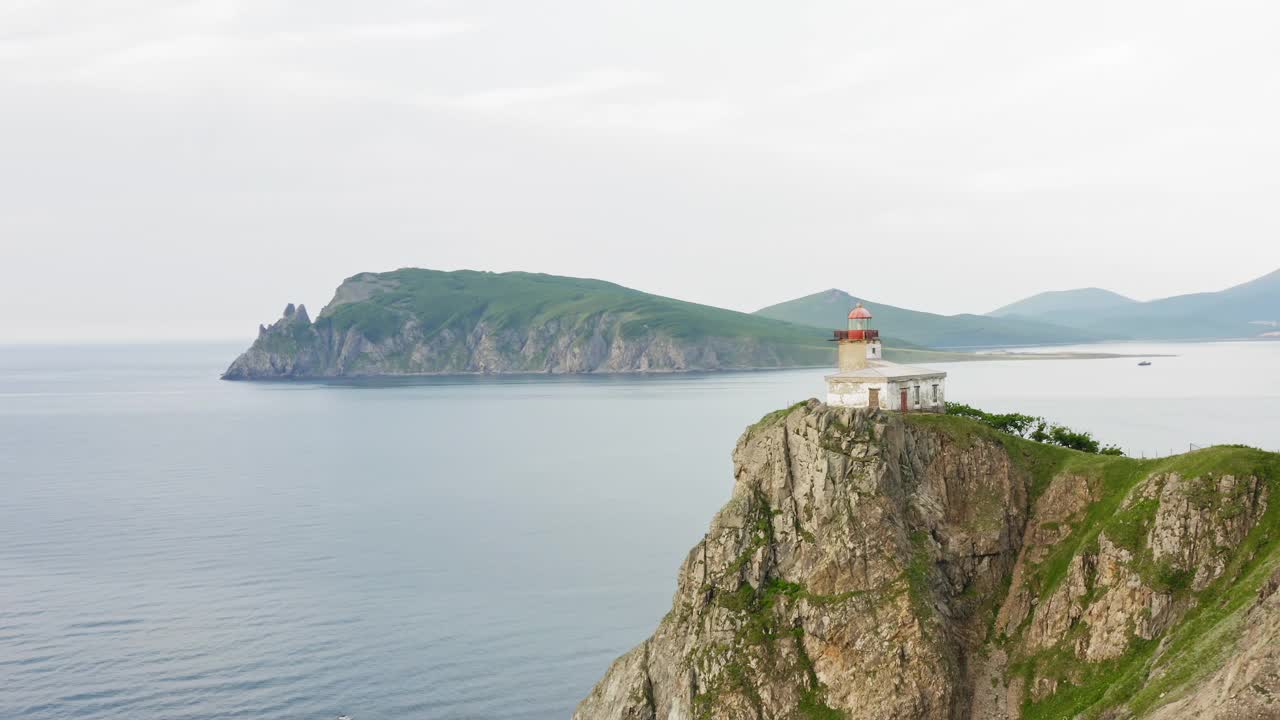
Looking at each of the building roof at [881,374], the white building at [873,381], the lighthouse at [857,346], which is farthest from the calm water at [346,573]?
the lighthouse at [857,346]

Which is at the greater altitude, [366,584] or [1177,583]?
[1177,583]

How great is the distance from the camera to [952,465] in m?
64.9

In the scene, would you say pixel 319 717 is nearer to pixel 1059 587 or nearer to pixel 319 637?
pixel 319 637

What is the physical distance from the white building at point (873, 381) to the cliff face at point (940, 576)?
4.36 meters

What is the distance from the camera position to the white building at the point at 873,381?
2749 inches

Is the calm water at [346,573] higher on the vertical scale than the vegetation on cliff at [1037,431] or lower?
lower

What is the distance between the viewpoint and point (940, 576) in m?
61.1

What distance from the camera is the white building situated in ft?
229

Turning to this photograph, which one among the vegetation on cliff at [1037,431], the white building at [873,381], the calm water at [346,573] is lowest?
the calm water at [346,573]

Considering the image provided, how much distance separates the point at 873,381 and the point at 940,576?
14341mm

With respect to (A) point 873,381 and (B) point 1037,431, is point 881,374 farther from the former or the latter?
(B) point 1037,431

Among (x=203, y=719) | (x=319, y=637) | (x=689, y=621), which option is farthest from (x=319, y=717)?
(x=689, y=621)

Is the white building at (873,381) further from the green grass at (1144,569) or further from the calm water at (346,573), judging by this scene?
the calm water at (346,573)

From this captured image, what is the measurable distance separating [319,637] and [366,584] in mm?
14412
